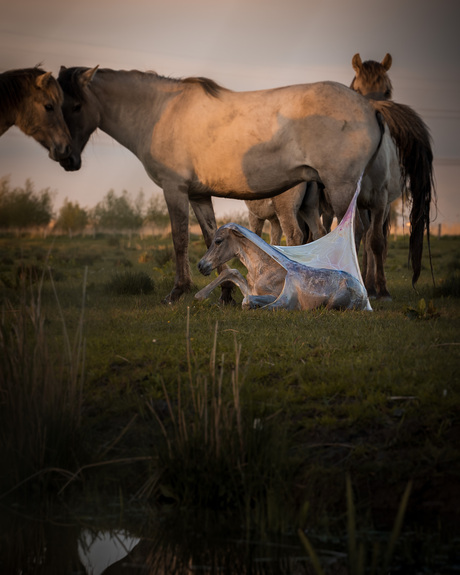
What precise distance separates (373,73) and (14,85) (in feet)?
20.1

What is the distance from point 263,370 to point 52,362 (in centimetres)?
186

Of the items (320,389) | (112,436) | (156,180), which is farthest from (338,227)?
(112,436)

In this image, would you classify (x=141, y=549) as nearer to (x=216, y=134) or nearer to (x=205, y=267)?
(x=205, y=267)

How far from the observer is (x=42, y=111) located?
30.4 ft

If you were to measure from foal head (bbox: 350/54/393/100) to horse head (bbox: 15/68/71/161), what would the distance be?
17.6 feet

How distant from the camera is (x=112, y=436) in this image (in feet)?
16.4

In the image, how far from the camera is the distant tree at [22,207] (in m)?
6.36

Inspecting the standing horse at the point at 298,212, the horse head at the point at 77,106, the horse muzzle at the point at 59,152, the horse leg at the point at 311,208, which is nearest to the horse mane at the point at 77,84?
the horse head at the point at 77,106

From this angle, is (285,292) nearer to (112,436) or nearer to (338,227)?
(338,227)

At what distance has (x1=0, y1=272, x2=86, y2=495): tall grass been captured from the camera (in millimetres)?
4500

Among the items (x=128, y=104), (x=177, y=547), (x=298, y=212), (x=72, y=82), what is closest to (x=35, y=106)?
(x=72, y=82)

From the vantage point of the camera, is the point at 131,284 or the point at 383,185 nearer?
the point at 383,185

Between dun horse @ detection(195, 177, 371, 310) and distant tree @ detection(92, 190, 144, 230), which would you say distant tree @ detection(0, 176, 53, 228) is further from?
distant tree @ detection(92, 190, 144, 230)

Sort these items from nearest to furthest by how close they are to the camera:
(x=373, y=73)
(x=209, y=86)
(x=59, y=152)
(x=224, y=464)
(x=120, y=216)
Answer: (x=224, y=464)
(x=59, y=152)
(x=209, y=86)
(x=373, y=73)
(x=120, y=216)
